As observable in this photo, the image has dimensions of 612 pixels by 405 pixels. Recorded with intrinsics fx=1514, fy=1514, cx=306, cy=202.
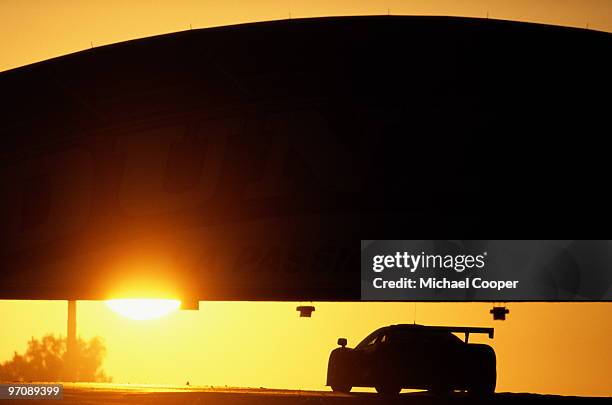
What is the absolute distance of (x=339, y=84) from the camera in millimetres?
39344

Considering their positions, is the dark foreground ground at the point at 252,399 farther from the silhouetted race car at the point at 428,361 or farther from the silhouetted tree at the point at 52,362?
the silhouetted tree at the point at 52,362

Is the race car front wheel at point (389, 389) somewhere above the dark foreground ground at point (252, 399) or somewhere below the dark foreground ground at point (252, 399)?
above

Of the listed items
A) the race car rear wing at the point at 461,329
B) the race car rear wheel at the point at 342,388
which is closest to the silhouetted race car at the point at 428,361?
the race car rear wing at the point at 461,329

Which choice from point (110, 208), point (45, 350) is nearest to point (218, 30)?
point (110, 208)

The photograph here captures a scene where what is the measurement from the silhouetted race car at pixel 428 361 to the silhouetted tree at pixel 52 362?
75295 mm

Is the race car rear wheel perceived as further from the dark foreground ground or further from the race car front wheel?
the dark foreground ground

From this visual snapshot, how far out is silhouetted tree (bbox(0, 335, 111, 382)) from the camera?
10894cm

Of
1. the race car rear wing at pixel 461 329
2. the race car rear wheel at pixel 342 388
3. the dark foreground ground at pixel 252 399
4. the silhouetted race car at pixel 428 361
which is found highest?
the race car rear wing at pixel 461 329

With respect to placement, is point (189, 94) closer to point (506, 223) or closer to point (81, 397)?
point (506, 223)

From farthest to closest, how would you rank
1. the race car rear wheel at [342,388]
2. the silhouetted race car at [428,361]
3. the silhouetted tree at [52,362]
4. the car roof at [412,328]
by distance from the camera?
the silhouetted tree at [52,362] → the race car rear wheel at [342,388] → the car roof at [412,328] → the silhouetted race car at [428,361]

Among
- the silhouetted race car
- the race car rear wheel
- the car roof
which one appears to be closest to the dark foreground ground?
the silhouetted race car

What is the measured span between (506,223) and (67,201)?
11.7 m

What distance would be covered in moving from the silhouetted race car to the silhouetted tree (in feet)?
247

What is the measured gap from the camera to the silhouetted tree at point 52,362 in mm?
108944
